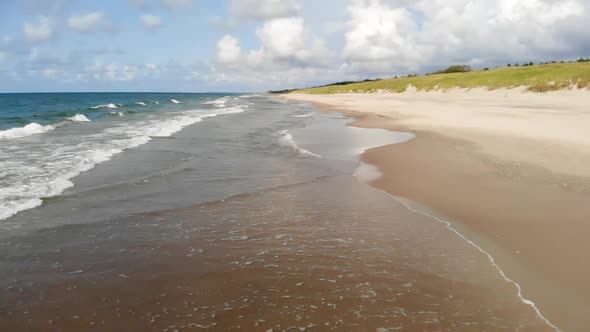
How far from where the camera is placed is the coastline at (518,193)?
5.71m

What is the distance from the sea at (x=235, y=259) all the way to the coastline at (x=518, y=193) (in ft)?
1.26

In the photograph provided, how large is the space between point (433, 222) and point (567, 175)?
5224 millimetres

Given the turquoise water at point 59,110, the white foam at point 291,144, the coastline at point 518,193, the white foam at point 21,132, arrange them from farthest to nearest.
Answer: the turquoise water at point 59,110 → the white foam at point 21,132 → the white foam at point 291,144 → the coastline at point 518,193

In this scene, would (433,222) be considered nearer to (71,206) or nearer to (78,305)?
(78,305)

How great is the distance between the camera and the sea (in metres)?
4.89

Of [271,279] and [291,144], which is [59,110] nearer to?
[291,144]

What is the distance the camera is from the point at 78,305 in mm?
5164

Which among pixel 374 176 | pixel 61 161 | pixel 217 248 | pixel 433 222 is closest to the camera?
pixel 217 248

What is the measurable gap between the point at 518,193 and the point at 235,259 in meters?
6.81

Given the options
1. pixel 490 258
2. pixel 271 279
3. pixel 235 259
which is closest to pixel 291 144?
pixel 235 259

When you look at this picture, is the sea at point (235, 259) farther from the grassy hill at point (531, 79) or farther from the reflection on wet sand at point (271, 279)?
the grassy hill at point (531, 79)

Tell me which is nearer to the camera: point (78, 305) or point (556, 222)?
point (78, 305)

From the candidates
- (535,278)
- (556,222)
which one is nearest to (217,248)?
(535,278)

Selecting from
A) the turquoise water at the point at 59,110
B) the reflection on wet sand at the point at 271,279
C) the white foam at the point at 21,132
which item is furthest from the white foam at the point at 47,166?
the turquoise water at the point at 59,110
